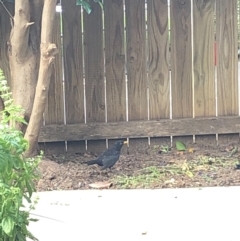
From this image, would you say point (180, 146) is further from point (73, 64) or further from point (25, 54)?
point (25, 54)

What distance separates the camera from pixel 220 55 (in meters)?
6.26

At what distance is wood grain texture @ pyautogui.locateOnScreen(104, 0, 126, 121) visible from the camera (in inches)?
243

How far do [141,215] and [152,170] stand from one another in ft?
4.15

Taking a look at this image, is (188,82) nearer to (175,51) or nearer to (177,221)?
(175,51)

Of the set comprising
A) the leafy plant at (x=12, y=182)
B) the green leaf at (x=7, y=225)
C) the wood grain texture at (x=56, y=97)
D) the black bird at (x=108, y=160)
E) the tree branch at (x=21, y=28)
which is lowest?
the black bird at (x=108, y=160)

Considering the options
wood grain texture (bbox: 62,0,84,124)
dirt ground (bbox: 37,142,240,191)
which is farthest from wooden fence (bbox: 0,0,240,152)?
dirt ground (bbox: 37,142,240,191)

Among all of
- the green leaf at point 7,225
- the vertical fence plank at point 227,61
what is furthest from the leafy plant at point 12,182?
the vertical fence plank at point 227,61

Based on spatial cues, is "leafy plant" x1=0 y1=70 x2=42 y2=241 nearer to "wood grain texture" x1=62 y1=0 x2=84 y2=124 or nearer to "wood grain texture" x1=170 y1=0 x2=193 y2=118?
"wood grain texture" x1=62 y1=0 x2=84 y2=124

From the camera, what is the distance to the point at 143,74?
6230 millimetres

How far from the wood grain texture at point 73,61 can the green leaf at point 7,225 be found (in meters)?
3.69

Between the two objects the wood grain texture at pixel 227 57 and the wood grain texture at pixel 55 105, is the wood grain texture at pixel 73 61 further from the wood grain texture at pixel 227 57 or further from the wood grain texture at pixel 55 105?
the wood grain texture at pixel 227 57

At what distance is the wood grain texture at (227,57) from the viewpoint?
6207mm

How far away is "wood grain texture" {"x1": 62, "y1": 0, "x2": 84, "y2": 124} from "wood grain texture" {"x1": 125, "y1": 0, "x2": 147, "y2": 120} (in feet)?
1.53

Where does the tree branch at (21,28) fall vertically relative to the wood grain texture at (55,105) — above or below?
above
